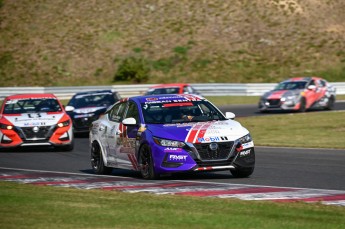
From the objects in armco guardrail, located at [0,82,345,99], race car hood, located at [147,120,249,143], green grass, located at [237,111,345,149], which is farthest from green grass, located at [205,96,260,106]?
race car hood, located at [147,120,249,143]

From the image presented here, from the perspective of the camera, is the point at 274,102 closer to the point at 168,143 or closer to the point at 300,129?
the point at 300,129

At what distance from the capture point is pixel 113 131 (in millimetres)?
16828

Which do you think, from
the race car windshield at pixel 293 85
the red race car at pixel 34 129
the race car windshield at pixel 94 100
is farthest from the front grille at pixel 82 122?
the race car windshield at pixel 293 85

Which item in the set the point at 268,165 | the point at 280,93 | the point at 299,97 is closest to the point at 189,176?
the point at 268,165

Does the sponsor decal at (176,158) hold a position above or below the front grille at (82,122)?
above

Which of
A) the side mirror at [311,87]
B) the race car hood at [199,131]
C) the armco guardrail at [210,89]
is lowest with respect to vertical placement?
the armco guardrail at [210,89]

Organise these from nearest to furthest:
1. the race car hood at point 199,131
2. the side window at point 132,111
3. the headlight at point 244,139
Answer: the race car hood at point 199,131 → the headlight at point 244,139 → the side window at point 132,111

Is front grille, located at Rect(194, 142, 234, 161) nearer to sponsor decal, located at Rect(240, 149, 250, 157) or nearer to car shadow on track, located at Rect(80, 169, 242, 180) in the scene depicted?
sponsor decal, located at Rect(240, 149, 250, 157)

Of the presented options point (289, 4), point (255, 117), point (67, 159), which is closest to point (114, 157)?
point (67, 159)

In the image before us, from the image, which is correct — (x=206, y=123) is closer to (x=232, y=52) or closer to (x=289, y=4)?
(x=232, y=52)

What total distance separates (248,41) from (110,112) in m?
44.0

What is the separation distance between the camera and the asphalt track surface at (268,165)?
Result: 1490 cm

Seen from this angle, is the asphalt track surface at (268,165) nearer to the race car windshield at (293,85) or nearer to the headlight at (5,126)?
the headlight at (5,126)

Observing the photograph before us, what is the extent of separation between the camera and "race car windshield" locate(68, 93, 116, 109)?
3139 cm
